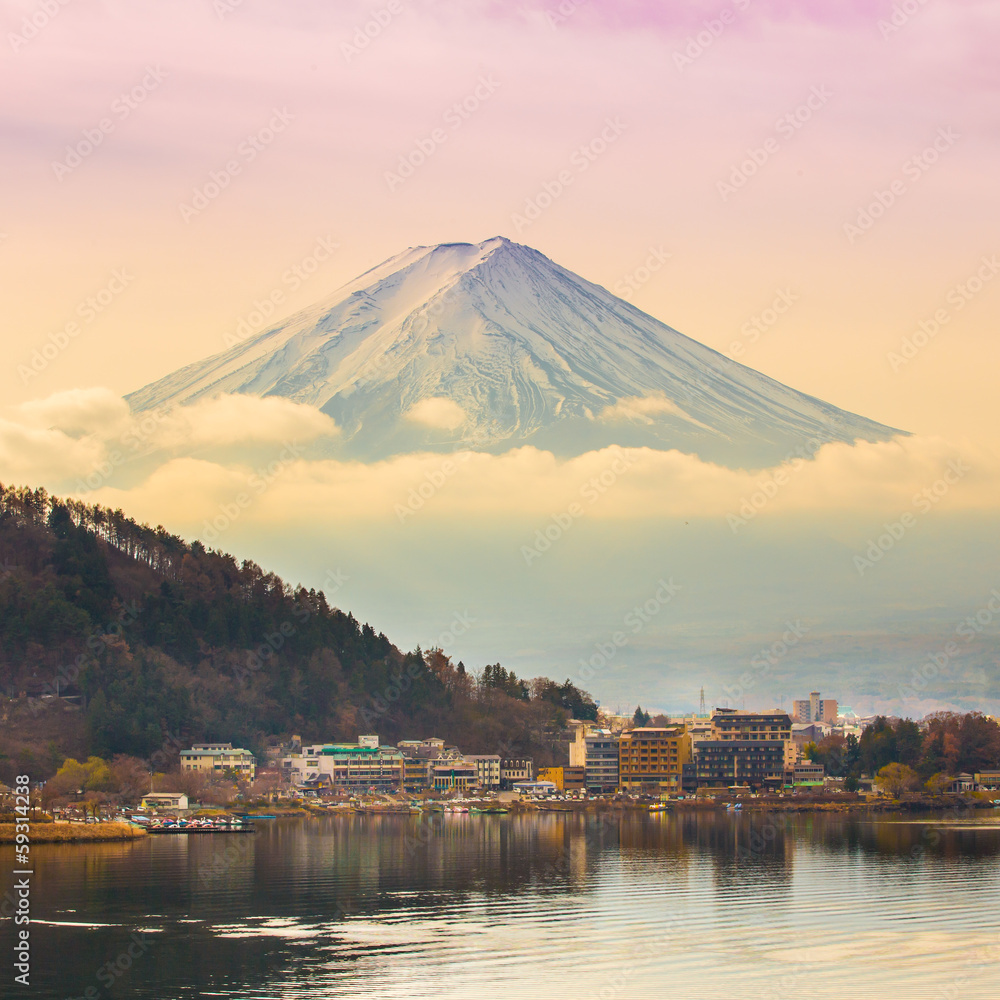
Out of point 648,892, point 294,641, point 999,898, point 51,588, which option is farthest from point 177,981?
point 294,641

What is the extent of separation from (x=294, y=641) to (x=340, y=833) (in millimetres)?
53138

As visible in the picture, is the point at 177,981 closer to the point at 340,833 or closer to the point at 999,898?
the point at 999,898

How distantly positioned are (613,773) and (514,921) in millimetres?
89981

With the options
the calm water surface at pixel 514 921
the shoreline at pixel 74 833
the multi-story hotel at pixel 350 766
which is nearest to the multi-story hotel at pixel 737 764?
the multi-story hotel at pixel 350 766

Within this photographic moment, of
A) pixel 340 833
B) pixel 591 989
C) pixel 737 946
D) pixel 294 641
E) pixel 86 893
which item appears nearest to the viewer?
pixel 591 989

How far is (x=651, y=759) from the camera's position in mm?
128875

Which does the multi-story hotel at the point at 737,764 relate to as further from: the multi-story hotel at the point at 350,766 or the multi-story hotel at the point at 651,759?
the multi-story hotel at the point at 350,766

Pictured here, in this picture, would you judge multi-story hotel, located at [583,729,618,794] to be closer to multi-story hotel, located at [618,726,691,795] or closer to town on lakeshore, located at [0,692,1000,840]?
town on lakeshore, located at [0,692,1000,840]

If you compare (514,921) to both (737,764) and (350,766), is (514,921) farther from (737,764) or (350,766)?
(737,764)

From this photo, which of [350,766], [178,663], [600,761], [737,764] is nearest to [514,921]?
[350,766]

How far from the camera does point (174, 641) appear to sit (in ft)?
396

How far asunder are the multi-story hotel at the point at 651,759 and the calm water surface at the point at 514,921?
197ft

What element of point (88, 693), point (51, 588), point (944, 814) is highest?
point (51, 588)

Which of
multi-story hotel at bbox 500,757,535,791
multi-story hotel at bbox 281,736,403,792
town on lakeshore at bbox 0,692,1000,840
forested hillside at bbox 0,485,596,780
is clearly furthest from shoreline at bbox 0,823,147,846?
multi-story hotel at bbox 500,757,535,791
